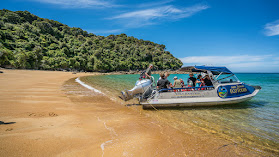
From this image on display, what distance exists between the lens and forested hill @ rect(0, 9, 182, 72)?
47.7 meters

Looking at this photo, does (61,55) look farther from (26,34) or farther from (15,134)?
(15,134)

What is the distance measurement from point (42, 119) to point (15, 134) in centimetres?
127

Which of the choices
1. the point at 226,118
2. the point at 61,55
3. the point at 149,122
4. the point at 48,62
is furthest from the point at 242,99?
the point at 61,55

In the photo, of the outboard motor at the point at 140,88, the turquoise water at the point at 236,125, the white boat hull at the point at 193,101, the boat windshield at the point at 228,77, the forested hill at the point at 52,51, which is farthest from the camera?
the forested hill at the point at 52,51

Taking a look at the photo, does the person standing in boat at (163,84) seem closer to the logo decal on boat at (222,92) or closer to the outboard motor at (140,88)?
the outboard motor at (140,88)

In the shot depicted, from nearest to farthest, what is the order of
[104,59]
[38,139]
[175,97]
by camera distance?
1. [38,139]
2. [175,97]
3. [104,59]

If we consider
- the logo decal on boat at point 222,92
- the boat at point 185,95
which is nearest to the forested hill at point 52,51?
the boat at point 185,95

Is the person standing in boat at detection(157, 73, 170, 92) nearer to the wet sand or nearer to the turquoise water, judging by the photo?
the turquoise water

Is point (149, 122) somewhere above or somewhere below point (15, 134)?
below

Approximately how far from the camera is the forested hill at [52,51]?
4770 cm

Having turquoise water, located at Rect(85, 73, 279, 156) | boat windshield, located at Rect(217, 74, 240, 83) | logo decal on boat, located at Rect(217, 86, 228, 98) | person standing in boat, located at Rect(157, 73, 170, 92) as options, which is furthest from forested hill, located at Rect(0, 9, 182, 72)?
logo decal on boat, located at Rect(217, 86, 228, 98)

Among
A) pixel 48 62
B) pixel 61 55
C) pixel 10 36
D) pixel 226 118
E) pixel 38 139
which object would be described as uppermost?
pixel 10 36

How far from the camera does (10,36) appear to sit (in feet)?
169

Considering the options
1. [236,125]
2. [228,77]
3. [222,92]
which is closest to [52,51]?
[228,77]
